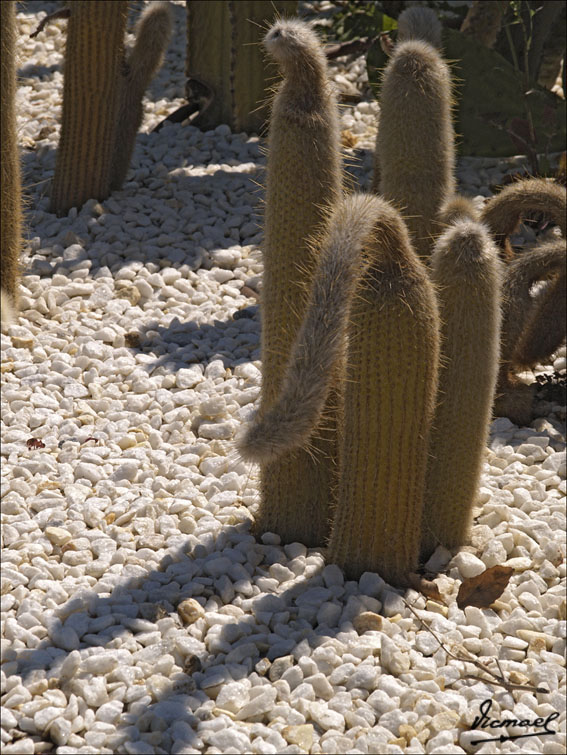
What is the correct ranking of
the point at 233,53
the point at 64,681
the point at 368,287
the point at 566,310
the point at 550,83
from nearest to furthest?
Result: the point at 64,681
the point at 368,287
the point at 566,310
the point at 233,53
the point at 550,83

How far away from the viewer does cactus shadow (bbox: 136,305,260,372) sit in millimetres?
3688

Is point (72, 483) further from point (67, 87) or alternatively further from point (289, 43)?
point (67, 87)

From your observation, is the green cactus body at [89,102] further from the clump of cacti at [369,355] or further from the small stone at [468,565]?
the small stone at [468,565]

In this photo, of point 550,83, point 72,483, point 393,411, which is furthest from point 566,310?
point 550,83

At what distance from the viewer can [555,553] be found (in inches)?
104

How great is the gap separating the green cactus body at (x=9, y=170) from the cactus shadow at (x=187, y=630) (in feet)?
5.52

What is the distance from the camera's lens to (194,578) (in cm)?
245

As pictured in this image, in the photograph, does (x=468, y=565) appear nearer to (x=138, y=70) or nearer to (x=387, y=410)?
(x=387, y=410)

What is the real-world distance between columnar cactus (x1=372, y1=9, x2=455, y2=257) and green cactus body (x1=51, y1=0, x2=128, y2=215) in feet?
5.75

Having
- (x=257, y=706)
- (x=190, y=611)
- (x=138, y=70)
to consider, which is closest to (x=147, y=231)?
(x=138, y=70)

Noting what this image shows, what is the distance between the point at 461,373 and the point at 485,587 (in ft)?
1.79

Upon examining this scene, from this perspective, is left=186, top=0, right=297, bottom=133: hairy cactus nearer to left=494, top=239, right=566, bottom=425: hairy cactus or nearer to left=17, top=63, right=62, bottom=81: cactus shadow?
left=17, top=63, right=62, bottom=81: cactus shadow

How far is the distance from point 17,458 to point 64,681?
40.8 inches

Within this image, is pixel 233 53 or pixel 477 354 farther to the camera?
pixel 233 53
